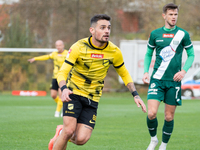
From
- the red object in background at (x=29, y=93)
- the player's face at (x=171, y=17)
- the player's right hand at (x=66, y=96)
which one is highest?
the player's face at (x=171, y=17)

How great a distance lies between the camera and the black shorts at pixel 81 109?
17.8 ft

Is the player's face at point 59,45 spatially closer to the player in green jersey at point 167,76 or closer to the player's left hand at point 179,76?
the player in green jersey at point 167,76

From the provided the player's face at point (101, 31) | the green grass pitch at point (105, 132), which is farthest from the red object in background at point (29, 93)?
the player's face at point (101, 31)

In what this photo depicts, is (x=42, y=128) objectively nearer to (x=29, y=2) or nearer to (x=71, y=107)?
(x=71, y=107)

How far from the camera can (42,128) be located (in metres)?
9.27

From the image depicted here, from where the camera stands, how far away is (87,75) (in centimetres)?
556

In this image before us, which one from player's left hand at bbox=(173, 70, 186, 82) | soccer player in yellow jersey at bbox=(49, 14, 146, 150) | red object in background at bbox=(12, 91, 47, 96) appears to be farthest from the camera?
red object in background at bbox=(12, 91, 47, 96)

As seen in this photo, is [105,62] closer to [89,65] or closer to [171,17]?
[89,65]

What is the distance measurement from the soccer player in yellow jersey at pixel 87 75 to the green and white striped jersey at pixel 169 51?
123 centimetres

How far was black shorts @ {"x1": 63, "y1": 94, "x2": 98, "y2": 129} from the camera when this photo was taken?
543 cm

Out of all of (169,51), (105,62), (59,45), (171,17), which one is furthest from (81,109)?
(59,45)

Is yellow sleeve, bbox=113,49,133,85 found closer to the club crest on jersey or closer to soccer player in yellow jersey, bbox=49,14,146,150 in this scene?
soccer player in yellow jersey, bbox=49,14,146,150

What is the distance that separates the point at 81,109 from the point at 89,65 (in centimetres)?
67

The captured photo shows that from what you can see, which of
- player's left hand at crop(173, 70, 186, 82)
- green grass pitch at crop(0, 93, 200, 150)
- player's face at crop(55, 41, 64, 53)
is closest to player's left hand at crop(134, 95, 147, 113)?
player's left hand at crop(173, 70, 186, 82)
